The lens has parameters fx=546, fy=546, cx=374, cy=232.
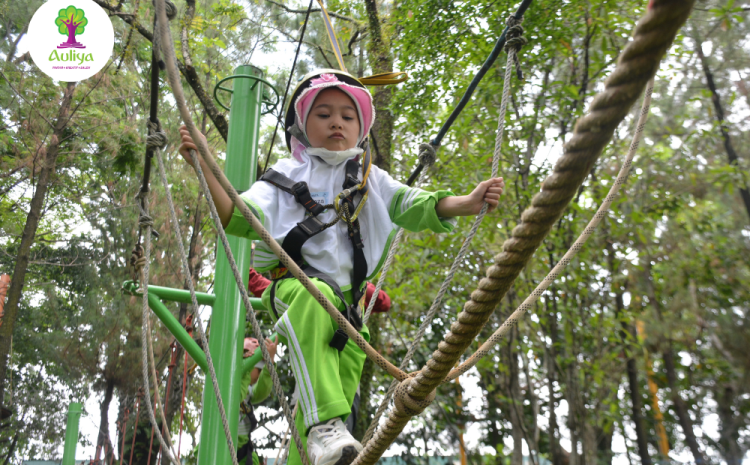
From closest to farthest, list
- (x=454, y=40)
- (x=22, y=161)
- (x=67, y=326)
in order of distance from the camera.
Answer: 1. (x=454, y=40)
2. (x=22, y=161)
3. (x=67, y=326)

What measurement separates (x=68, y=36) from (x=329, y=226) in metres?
4.61

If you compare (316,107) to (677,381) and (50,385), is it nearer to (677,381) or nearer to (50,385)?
(677,381)

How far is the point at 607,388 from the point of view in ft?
10.2

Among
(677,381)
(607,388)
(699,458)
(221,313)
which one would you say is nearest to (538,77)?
(607,388)

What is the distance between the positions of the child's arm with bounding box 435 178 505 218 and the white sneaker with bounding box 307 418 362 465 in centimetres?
56

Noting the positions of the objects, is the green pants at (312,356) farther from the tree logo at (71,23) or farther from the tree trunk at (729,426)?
the tree trunk at (729,426)

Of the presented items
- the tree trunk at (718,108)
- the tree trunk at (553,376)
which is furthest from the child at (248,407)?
the tree trunk at (718,108)

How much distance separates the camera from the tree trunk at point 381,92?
128 inches

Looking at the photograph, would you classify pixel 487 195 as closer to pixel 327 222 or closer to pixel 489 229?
pixel 327 222

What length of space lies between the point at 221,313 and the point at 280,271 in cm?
92

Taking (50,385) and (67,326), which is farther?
(50,385)

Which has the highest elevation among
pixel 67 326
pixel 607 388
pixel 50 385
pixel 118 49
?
pixel 118 49

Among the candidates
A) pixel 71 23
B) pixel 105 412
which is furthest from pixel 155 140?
pixel 105 412

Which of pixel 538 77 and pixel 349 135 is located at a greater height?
pixel 538 77
